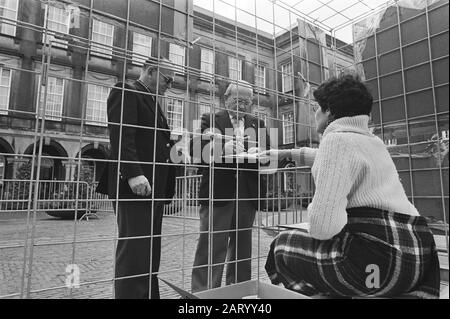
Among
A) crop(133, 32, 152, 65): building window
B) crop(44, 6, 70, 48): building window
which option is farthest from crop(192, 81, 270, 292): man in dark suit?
crop(44, 6, 70, 48): building window

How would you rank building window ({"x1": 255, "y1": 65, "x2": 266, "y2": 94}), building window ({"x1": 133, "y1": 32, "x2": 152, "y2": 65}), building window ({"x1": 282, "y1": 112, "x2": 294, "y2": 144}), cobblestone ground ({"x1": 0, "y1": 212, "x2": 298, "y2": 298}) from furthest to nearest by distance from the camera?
cobblestone ground ({"x1": 0, "y1": 212, "x2": 298, "y2": 298})
building window ({"x1": 282, "y1": 112, "x2": 294, "y2": 144})
building window ({"x1": 255, "y1": 65, "x2": 266, "y2": 94})
building window ({"x1": 133, "y1": 32, "x2": 152, "y2": 65})

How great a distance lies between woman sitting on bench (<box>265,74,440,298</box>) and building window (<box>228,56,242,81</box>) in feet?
2.35

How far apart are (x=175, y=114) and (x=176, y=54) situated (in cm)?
32

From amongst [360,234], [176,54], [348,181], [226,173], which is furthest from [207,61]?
[360,234]

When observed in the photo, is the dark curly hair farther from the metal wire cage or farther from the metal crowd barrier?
the metal crowd barrier

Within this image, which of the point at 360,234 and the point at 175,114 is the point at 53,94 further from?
the point at 360,234

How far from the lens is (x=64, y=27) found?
1216mm

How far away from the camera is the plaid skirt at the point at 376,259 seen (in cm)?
98

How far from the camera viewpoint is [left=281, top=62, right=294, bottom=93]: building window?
6.14 ft

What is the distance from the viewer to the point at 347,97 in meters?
1.24

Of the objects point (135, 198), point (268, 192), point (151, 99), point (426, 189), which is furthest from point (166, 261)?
point (426, 189)

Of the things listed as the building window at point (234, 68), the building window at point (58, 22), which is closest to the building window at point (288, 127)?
the building window at point (234, 68)

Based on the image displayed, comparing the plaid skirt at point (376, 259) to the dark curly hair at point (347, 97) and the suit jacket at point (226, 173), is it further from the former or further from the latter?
the suit jacket at point (226, 173)

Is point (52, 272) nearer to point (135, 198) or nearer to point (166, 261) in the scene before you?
point (166, 261)
